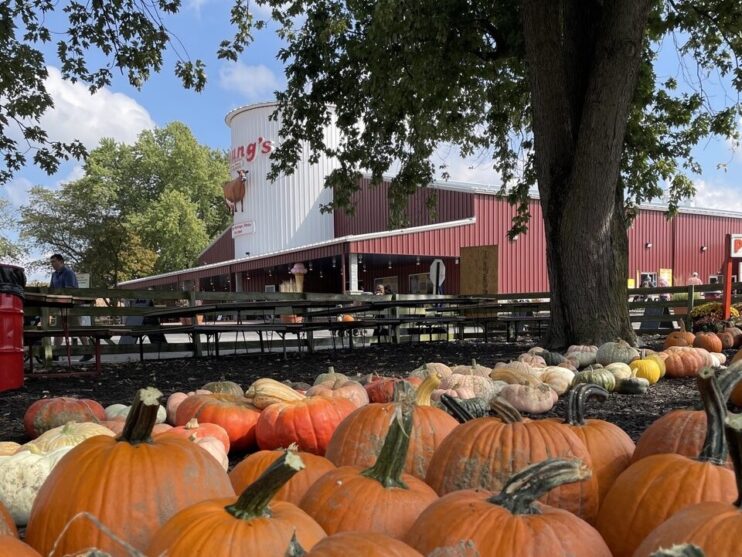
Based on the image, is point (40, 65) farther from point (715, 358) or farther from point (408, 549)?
point (408, 549)

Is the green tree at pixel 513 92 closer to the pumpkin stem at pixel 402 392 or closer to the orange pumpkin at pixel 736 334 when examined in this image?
the orange pumpkin at pixel 736 334

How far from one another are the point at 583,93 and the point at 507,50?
7.32 feet

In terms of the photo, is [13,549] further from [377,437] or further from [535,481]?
[377,437]

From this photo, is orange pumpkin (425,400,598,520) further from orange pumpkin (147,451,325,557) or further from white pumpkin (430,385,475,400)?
white pumpkin (430,385,475,400)

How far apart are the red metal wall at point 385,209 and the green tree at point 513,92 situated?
13.1 meters

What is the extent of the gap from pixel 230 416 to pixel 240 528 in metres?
2.61

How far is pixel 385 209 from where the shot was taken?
30.2m

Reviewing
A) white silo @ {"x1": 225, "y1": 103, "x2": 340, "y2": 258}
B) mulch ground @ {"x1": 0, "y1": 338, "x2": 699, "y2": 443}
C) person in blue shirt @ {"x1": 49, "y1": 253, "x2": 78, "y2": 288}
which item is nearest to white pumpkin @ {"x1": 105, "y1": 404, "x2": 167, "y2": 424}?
mulch ground @ {"x1": 0, "y1": 338, "x2": 699, "y2": 443}

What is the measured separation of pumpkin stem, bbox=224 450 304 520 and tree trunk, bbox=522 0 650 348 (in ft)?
25.6

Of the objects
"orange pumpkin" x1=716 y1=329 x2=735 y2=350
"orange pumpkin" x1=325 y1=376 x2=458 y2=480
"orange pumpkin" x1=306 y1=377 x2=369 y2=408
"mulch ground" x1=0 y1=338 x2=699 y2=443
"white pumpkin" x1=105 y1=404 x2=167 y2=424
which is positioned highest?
"orange pumpkin" x1=325 y1=376 x2=458 y2=480

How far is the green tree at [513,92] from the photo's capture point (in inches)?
336

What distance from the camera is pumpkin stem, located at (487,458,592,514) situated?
1.35 meters

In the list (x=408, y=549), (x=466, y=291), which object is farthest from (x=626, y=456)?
(x=466, y=291)

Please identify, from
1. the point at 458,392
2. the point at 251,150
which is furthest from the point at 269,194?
the point at 458,392
